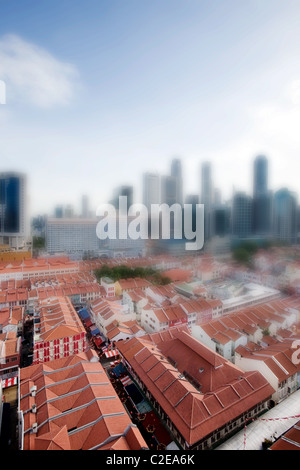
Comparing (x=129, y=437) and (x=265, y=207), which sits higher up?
(x=265, y=207)

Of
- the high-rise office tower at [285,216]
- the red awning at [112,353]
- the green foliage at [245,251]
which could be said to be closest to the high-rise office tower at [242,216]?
the green foliage at [245,251]

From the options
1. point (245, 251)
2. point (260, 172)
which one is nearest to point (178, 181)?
point (245, 251)

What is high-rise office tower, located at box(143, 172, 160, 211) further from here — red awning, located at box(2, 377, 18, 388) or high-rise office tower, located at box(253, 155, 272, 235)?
red awning, located at box(2, 377, 18, 388)

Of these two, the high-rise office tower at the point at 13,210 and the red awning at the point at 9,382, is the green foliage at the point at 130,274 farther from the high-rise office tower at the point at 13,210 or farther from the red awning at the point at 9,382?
the red awning at the point at 9,382

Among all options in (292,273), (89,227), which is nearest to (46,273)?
(89,227)
